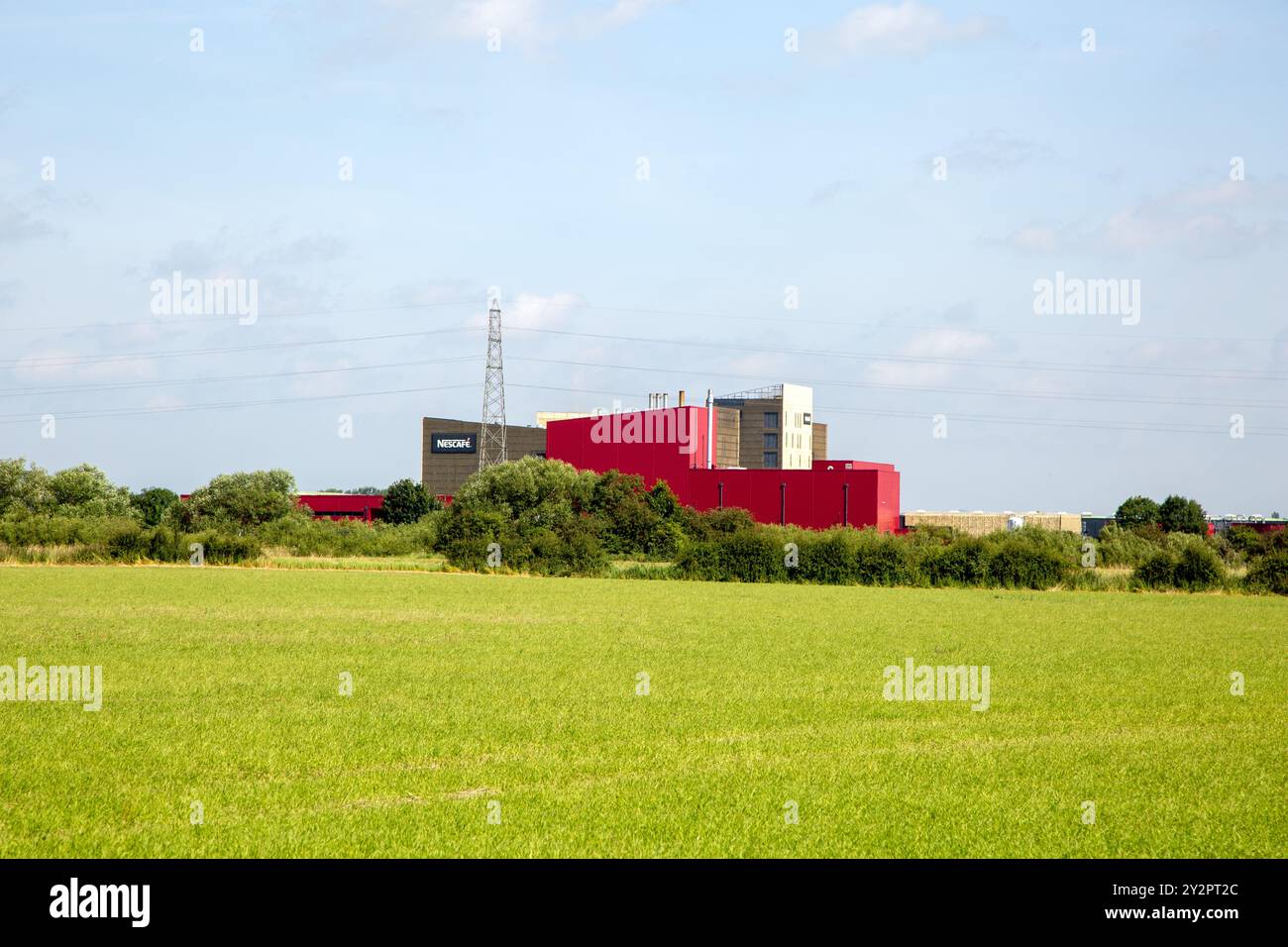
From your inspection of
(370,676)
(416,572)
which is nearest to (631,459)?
(416,572)

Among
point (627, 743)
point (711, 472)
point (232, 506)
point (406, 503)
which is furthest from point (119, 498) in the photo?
point (627, 743)

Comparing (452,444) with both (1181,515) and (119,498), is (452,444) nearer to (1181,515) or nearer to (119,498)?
(119,498)

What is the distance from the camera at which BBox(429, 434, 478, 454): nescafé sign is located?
135 metres

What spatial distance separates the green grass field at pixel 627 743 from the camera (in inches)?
419

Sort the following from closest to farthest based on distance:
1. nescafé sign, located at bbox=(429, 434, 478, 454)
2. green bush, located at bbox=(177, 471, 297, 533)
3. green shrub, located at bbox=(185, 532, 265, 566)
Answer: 1. green shrub, located at bbox=(185, 532, 265, 566)
2. green bush, located at bbox=(177, 471, 297, 533)
3. nescafé sign, located at bbox=(429, 434, 478, 454)

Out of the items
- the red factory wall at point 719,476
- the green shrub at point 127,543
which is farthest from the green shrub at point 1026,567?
the green shrub at point 127,543

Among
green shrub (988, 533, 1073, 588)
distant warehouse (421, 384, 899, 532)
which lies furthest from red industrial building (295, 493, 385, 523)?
green shrub (988, 533, 1073, 588)

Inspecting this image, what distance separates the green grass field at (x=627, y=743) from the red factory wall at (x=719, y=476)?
52.7 metres

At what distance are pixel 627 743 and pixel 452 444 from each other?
404 ft

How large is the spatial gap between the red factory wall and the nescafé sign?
1557 inches

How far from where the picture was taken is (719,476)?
8781 cm
